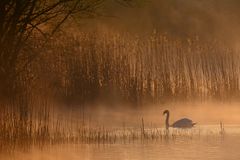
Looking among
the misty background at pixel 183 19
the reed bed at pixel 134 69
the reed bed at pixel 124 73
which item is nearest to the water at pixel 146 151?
the reed bed at pixel 124 73

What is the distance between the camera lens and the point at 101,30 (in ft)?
91.1

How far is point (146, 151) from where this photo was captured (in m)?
21.1

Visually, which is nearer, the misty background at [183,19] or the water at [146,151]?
the water at [146,151]

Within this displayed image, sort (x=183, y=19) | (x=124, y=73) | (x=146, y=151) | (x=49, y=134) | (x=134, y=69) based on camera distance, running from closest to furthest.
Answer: (x=49, y=134) → (x=146, y=151) → (x=124, y=73) → (x=134, y=69) → (x=183, y=19)

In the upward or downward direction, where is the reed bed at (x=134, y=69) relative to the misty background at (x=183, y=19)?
downward

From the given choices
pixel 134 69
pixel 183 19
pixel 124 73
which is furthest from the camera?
pixel 183 19

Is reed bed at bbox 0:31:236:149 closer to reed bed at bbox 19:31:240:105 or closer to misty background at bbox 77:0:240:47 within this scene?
reed bed at bbox 19:31:240:105

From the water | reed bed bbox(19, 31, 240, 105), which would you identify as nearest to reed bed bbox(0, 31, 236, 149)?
reed bed bbox(19, 31, 240, 105)

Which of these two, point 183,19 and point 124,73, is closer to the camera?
point 124,73

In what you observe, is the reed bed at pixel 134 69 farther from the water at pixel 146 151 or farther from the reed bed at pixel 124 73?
the water at pixel 146 151

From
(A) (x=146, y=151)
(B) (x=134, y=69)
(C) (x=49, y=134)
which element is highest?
(B) (x=134, y=69)

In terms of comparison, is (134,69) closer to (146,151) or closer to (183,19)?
(146,151)

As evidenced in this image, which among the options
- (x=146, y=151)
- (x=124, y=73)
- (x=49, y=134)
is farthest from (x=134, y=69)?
(x=49, y=134)

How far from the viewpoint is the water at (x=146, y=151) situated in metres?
19.2
